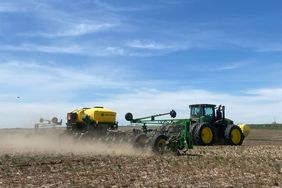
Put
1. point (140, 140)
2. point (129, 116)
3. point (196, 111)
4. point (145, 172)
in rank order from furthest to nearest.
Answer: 1. point (196, 111)
2. point (129, 116)
3. point (140, 140)
4. point (145, 172)

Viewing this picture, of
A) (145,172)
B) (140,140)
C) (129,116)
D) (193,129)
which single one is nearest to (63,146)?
(129,116)

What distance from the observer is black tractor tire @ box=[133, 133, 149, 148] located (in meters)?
26.4

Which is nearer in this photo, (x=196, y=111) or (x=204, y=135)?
(x=204, y=135)

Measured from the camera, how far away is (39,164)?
19.3m

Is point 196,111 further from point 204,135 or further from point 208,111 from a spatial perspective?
point 204,135

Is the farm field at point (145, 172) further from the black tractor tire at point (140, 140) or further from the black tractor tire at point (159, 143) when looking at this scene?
the black tractor tire at point (140, 140)

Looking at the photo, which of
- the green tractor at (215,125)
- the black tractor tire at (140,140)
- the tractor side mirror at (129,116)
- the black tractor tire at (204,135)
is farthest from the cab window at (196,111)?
the black tractor tire at (140,140)

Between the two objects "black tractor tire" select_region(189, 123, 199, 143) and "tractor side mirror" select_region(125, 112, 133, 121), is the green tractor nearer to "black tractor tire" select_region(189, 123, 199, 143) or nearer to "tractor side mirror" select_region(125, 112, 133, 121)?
"black tractor tire" select_region(189, 123, 199, 143)

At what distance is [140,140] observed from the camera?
87.7ft

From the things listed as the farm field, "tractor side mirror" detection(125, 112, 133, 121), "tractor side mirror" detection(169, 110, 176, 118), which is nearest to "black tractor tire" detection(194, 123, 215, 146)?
"tractor side mirror" detection(169, 110, 176, 118)

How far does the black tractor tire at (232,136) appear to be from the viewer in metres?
34.0

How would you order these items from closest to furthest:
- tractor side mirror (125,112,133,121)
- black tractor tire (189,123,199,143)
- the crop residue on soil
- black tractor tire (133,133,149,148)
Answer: black tractor tire (133,133,149,148)
the crop residue on soil
tractor side mirror (125,112,133,121)
black tractor tire (189,123,199,143)

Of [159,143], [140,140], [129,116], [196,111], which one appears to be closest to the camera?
[159,143]

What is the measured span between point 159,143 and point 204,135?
8.40 metres
